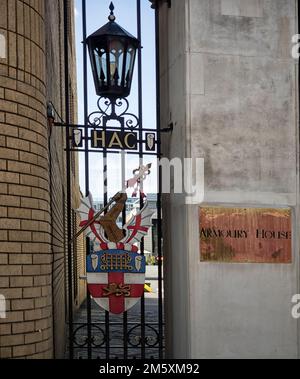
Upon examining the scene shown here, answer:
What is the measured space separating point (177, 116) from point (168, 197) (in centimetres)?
96

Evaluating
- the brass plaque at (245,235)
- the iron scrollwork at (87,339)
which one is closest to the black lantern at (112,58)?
the brass plaque at (245,235)

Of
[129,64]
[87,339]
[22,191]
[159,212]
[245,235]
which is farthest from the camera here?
[159,212]

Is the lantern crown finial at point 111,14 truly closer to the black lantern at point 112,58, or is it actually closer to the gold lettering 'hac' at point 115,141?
the black lantern at point 112,58

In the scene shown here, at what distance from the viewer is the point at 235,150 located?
6770 millimetres

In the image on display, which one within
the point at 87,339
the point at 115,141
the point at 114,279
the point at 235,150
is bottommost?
the point at 87,339

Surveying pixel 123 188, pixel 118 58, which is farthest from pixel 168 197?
pixel 118 58

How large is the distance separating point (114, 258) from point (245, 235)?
1465 millimetres

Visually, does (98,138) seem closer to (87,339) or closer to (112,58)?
(112,58)

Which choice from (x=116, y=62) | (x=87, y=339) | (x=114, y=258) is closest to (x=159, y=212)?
(x=114, y=258)

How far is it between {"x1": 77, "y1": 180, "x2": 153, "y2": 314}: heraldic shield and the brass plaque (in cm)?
72

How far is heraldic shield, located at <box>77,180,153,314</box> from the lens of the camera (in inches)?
265

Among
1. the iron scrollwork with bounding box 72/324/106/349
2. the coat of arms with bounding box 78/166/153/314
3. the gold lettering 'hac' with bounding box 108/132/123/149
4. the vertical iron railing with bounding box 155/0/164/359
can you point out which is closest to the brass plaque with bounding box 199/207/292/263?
the vertical iron railing with bounding box 155/0/164/359

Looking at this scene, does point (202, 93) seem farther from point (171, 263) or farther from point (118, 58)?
point (171, 263)
